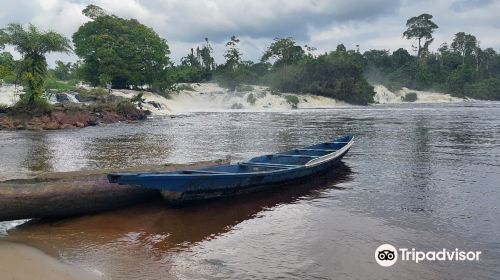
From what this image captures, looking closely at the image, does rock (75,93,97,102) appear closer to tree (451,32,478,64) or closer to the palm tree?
the palm tree

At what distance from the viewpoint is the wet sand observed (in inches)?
223

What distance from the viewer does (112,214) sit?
860cm

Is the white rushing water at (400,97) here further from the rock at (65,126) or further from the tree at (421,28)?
the rock at (65,126)

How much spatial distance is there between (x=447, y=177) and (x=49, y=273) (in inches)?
426

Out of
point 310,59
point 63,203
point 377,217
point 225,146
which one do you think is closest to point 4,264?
point 63,203

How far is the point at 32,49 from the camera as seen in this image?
96.6 feet

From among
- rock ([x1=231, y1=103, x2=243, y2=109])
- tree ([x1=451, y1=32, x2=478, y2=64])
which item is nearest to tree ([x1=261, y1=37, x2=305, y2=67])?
rock ([x1=231, y1=103, x2=243, y2=109])

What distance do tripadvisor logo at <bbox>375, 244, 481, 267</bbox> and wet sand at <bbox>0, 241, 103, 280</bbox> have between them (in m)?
4.23

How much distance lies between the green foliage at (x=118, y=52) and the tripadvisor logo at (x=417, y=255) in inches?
1940

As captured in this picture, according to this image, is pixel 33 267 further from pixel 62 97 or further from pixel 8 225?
pixel 62 97

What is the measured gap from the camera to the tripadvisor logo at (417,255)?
6637 mm

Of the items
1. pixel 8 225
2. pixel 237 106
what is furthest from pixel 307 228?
pixel 237 106

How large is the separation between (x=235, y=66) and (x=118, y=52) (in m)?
30.1

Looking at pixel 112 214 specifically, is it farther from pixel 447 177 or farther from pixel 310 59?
pixel 310 59
